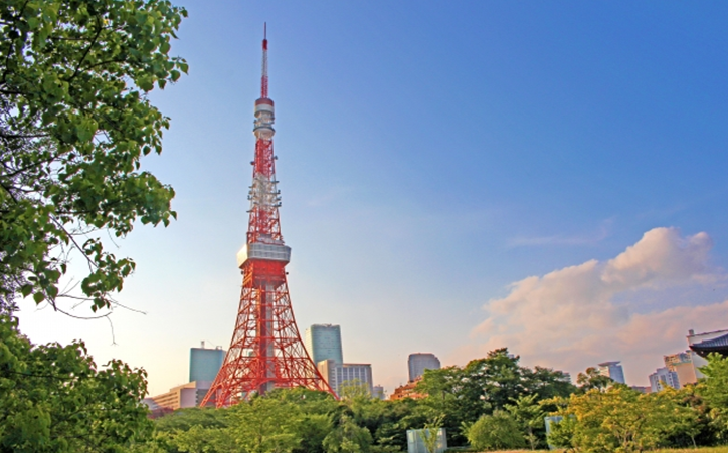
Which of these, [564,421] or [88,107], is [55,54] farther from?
[564,421]

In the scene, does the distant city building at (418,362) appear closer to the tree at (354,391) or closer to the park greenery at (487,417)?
the park greenery at (487,417)

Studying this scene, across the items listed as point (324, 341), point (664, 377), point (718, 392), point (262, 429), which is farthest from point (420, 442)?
point (324, 341)

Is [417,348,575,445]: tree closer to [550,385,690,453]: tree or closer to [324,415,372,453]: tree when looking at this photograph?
[324,415,372,453]: tree

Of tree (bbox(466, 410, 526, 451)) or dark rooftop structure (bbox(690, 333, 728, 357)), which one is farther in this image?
dark rooftop structure (bbox(690, 333, 728, 357))

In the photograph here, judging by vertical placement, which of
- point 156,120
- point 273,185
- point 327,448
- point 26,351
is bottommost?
point 327,448

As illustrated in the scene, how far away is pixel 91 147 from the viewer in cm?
396

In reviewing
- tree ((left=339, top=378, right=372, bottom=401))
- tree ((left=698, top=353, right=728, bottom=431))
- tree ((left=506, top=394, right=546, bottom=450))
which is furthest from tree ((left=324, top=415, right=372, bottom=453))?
tree ((left=698, top=353, right=728, bottom=431))

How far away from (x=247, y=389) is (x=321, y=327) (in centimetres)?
10368

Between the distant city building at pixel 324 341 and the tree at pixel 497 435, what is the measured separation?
12338 centimetres

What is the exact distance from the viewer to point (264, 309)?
1950 inches

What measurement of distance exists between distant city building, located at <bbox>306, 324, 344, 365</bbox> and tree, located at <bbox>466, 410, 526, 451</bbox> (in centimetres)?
12338

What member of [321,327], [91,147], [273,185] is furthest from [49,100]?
[321,327]

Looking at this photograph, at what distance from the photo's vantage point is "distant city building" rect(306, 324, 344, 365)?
482 ft

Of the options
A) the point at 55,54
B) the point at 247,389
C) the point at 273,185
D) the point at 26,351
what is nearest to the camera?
the point at 55,54
